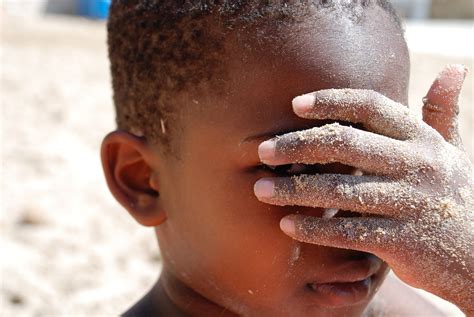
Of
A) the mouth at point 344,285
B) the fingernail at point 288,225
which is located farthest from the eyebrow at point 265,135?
the mouth at point 344,285

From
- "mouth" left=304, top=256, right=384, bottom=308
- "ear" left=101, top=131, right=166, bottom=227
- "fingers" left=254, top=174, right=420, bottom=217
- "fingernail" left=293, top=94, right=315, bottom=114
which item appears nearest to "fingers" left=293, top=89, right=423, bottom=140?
"fingernail" left=293, top=94, right=315, bottom=114

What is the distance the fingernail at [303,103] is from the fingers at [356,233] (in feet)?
0.80

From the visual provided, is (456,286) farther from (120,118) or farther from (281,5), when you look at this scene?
(120,118)

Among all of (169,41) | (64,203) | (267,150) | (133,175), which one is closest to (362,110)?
(267,150)

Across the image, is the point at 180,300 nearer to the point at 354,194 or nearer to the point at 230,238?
the point at 230,238

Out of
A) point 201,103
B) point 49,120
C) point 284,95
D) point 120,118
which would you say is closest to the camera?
point 284,95

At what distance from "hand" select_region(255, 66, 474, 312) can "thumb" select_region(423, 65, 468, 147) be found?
18 centimetres

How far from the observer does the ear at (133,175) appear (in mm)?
2059

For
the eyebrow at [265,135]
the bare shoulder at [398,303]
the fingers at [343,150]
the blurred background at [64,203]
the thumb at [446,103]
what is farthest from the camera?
the blurred background at [64,203]

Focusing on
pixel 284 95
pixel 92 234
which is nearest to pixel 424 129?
pixel 284 95

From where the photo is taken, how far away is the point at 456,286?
5.52ft

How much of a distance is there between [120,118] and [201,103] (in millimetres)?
469

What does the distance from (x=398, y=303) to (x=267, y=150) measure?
3.57 feet

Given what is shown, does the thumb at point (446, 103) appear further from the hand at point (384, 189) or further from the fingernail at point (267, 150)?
the fingernail at point (267, 150)
